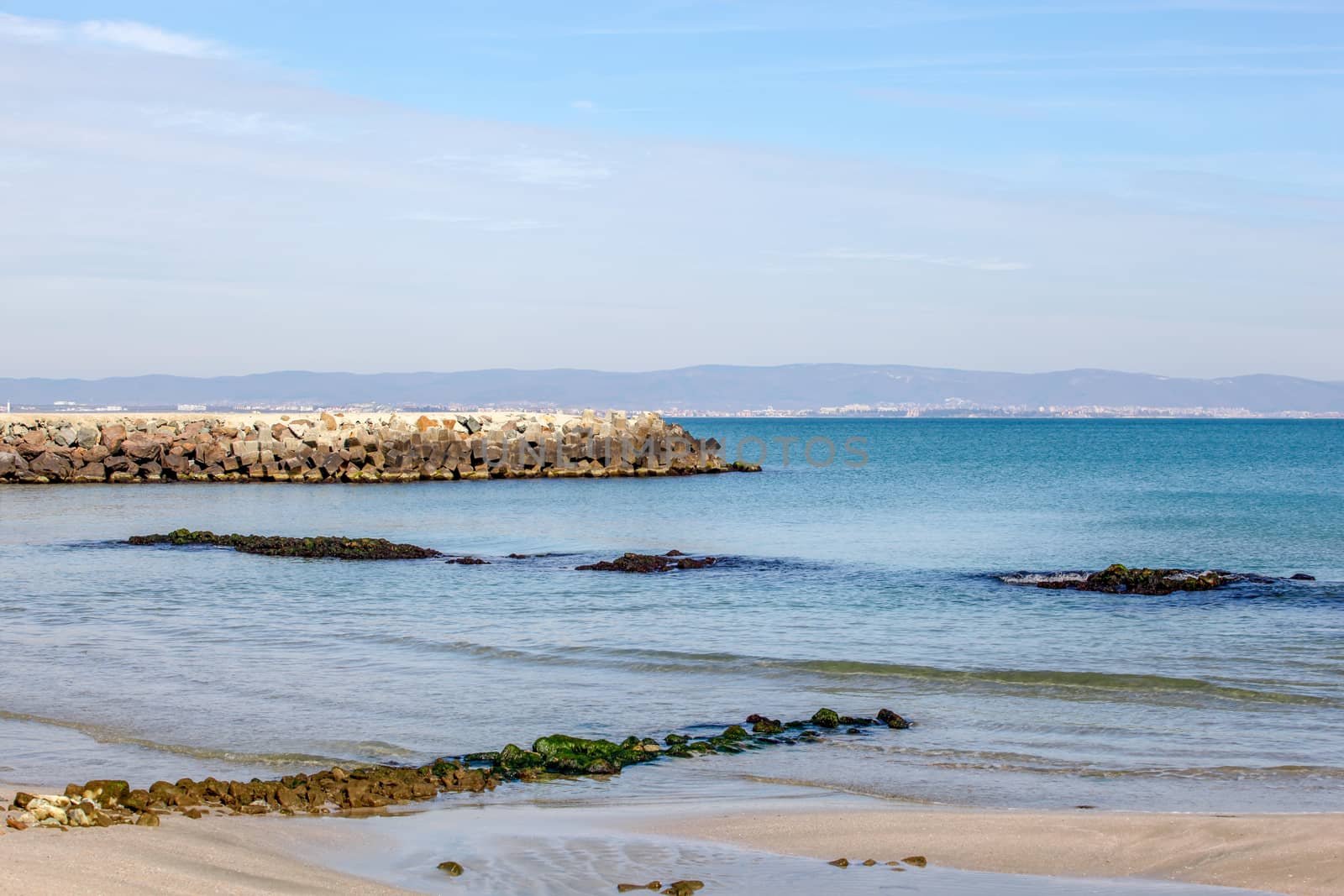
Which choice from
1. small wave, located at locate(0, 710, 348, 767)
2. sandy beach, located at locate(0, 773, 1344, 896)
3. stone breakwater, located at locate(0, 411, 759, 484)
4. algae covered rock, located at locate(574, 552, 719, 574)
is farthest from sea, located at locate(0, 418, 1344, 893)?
stone breakwater, located at locate(0, 411, 759, 484)

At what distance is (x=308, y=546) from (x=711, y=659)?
41.3 ft

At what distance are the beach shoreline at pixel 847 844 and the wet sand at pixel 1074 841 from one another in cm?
1

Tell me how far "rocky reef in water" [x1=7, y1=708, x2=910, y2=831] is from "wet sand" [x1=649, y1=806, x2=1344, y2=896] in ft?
5.09

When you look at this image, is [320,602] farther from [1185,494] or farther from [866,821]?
[1185,494]

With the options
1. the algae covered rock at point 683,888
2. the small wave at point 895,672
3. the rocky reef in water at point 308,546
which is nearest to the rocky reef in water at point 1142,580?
the small wave at point 895,672

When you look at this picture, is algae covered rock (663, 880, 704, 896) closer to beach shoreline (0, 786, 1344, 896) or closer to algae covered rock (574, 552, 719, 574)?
beach shoreline (0, 786, 1344, 896)

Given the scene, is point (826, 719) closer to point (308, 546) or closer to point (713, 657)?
point (713, 657)

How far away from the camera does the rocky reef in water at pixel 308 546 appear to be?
2327 cm

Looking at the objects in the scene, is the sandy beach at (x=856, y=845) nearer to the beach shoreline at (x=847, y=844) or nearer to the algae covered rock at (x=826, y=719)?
the beach shoreline at (x=847, y=844)

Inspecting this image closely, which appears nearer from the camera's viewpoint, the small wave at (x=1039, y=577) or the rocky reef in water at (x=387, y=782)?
the rocky reef in water at (x=387, y=782)

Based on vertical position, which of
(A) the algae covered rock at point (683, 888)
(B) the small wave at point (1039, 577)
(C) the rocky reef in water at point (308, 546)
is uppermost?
(B) the small wave at point (1039, 577)

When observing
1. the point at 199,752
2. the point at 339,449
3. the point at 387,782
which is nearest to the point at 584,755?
the point at 387,782

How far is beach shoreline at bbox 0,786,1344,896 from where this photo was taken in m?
6.21

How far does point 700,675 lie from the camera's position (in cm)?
1277
